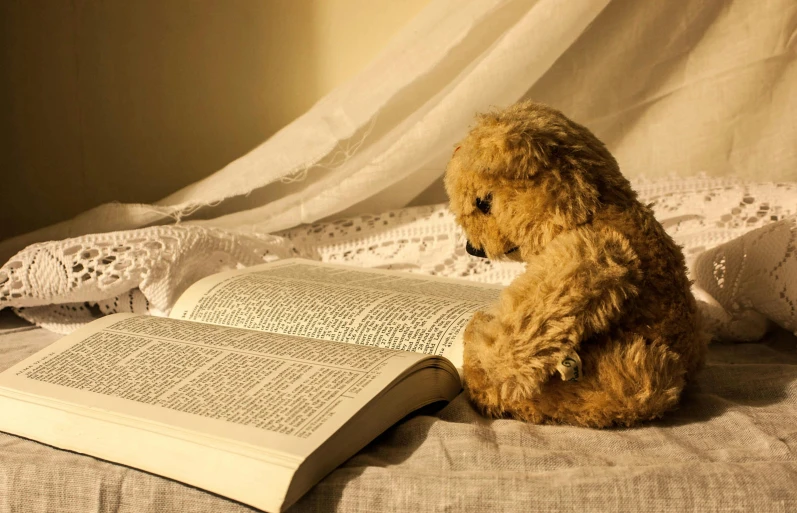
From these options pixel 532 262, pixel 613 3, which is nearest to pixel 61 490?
pixel 532 262

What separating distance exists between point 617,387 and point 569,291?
97mm

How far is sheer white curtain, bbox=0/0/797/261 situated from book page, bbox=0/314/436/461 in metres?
0.55

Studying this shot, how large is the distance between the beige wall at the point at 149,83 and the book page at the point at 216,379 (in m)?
0.89

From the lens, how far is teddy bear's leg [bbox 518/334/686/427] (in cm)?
61

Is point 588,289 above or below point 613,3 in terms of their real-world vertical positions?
below

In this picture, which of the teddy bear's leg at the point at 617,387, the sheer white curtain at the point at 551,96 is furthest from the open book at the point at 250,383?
the sheer white curtain at the point at 551,96

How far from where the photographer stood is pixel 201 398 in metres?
0.62

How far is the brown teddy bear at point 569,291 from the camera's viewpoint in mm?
599

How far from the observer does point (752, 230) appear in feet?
3.21

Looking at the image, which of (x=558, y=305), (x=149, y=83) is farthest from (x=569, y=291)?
(x=149, y=83)

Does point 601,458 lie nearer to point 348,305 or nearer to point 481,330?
point 481,330

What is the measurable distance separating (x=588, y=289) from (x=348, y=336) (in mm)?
300

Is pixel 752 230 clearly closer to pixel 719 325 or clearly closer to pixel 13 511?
pixel 719 325

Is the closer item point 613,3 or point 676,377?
point 676,377
